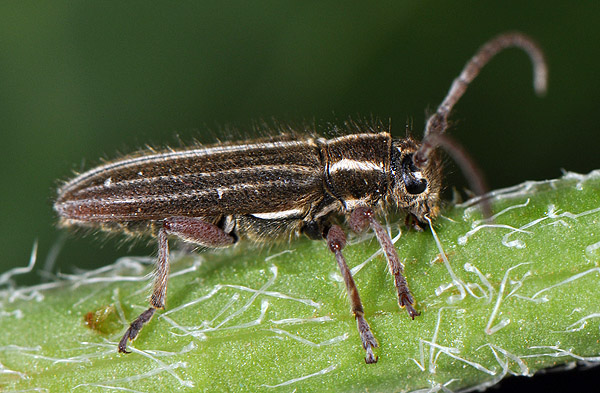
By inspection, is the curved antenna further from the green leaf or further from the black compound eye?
the green leaf

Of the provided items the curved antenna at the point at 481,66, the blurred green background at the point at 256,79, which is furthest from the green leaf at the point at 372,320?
the blurred green background at the point at 256,79

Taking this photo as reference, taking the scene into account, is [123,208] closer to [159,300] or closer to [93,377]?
[159,300]

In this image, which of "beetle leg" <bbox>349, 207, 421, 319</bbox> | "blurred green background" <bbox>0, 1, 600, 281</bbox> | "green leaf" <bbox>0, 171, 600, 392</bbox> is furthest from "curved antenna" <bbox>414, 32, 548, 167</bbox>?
"blurred green background" <bbox>0, 1, 600, 281</bbox>

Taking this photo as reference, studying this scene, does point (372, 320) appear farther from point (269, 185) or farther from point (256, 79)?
point (256, 79)

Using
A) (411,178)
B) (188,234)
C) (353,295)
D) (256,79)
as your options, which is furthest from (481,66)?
(256,79)

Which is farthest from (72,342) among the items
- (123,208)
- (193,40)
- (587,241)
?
(193,40)

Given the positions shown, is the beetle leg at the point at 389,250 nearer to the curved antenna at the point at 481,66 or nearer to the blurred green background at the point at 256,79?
the curved antenna at the point at 481,66
